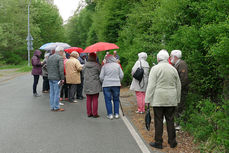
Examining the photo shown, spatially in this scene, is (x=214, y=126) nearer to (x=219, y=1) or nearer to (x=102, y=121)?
(x=219, y=1)

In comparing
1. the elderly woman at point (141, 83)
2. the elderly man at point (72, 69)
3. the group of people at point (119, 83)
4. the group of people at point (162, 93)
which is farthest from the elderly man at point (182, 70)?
the elderly man at point (72, 69)

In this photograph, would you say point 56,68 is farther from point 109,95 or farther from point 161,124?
point 161,124

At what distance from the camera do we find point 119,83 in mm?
7652

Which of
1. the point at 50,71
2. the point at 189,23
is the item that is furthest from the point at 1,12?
the point at 189,23

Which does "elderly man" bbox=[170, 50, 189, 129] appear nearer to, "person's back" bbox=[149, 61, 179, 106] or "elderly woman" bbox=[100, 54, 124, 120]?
"person's back" bbox=[149, 61, 179, 106]

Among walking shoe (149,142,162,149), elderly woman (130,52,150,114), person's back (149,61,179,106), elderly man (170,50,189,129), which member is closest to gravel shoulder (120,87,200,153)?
walking shoe (149,142,162,149)

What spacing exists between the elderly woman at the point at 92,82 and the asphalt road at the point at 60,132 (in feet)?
1.35

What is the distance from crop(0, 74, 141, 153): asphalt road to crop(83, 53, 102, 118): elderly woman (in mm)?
411

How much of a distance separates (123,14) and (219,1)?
13074 millimetres

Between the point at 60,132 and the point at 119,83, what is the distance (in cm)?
232

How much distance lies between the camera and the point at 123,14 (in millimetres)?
17922

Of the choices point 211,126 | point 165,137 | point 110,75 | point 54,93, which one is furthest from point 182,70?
point 54,93

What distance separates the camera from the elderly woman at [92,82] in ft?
25.5

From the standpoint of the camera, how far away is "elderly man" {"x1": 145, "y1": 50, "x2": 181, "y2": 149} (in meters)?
5.14
